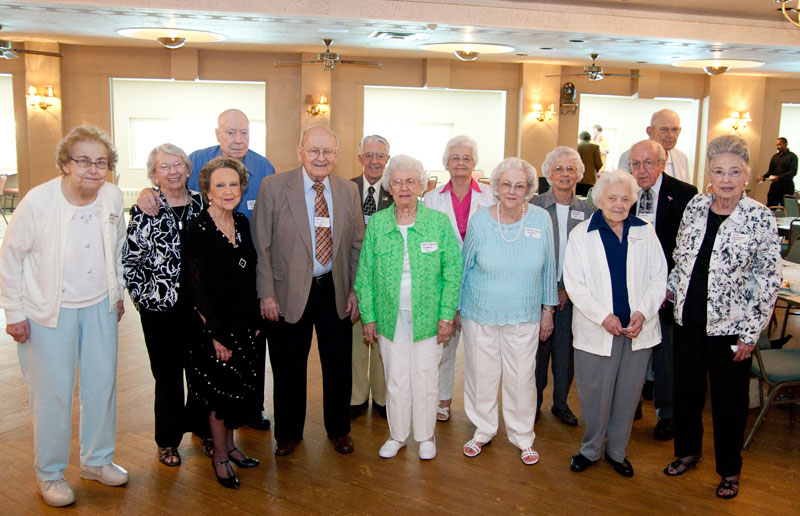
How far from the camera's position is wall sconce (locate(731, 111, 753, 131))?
15.7m

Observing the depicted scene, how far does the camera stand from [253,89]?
58.6ft

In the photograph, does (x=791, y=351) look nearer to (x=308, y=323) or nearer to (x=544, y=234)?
(x=544, y=234)

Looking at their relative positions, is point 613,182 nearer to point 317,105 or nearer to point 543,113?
point 317,105

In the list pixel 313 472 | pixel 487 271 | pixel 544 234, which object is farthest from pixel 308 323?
pixel 544 234

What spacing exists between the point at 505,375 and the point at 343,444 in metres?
1.05

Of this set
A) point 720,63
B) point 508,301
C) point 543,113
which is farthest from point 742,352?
point 543,113

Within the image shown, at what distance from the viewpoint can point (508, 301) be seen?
137 inches

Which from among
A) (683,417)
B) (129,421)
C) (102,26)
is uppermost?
(102,26)

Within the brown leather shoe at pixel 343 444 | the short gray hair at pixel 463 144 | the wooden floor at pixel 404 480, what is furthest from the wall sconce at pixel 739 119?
the brown leather shoe at pixel 343 444

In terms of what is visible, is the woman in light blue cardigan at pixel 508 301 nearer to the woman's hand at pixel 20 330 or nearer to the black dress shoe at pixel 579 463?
the black dress shoe at pixel 579 463

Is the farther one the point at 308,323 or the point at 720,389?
the point at 308,323

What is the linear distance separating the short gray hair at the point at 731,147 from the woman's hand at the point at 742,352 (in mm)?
877

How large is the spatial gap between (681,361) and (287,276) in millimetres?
2216

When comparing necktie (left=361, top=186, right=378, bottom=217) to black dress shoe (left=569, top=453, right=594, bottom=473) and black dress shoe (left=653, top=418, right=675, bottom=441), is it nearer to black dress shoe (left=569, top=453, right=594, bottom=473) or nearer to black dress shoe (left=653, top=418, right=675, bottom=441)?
black dress shoe (left=569, top=453, right=594, bottom=473)
